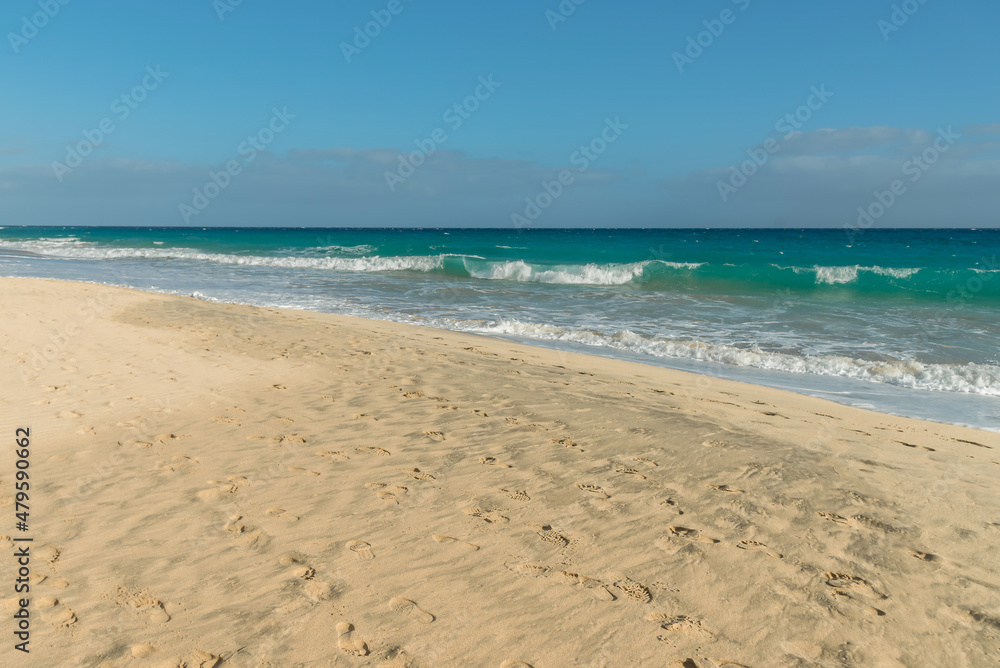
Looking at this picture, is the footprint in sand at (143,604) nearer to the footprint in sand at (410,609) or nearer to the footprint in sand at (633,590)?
the footprint in sand at (410,609)

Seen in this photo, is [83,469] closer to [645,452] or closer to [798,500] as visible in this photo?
[645,452]

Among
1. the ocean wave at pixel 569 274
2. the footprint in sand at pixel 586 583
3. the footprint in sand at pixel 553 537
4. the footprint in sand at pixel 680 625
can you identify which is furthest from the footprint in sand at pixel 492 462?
the ocean wave at pixel 569 274

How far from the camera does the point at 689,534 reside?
3664 mm

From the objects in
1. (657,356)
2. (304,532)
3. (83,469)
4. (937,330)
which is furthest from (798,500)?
(937,330)

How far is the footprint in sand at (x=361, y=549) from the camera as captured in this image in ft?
10.7

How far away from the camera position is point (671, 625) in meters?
2.80

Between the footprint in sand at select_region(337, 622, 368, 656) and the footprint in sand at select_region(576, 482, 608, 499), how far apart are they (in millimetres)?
2047

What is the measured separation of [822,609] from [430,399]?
4.21 m

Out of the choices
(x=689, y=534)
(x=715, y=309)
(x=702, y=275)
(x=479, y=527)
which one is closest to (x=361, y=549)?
(x=479, y=527)

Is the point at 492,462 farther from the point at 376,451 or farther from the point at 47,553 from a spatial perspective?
the point at 47,553

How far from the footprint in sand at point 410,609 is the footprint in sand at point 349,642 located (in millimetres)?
238

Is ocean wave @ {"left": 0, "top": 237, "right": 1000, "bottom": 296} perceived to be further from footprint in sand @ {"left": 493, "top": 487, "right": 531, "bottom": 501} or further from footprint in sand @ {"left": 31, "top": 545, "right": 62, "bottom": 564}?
footprint in sand @ {"left": 31, "top": 545, "right": 62, "bottom": 564}

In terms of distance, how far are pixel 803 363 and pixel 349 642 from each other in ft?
31.4

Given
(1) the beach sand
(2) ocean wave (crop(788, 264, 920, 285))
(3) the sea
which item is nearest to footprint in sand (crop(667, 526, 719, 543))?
(1) the beach sand
